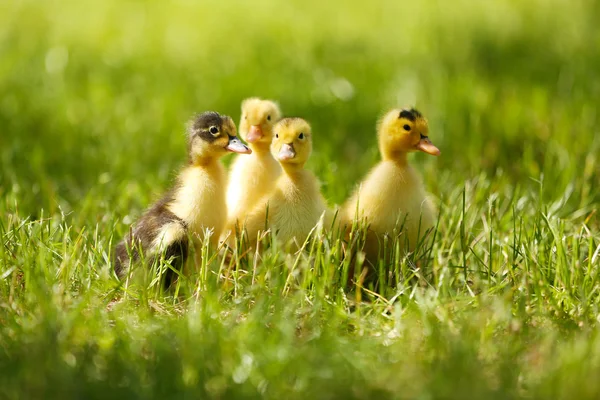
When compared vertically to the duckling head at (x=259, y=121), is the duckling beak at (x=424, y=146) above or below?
below

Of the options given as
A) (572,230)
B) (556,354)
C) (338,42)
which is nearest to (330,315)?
(556,354)

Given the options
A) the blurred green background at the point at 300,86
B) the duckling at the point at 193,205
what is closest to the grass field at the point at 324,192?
the blurred green background at the point at 300,86

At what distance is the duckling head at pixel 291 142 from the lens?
354 cm

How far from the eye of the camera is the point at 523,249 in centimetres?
371

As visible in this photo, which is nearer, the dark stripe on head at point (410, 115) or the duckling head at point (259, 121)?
the dark stripe on head at point (410, 115)

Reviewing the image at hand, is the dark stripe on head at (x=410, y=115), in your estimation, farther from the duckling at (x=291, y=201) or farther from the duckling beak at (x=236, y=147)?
the duckling beak at (x=236, y=147)

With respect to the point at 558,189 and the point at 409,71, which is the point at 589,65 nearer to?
the point at 409,71

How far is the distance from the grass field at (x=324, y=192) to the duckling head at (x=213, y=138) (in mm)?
→ 481

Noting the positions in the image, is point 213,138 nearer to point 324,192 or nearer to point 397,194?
point 397,194

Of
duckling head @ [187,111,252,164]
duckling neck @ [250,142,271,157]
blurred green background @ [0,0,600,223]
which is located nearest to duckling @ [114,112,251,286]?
duckling head @ [187,111,252,164]

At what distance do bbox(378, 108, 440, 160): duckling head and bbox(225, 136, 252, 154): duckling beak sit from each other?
62 cm

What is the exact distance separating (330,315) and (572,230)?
156 cm

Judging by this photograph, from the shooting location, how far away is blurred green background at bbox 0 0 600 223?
16.6ft

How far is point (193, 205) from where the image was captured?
358 cm
